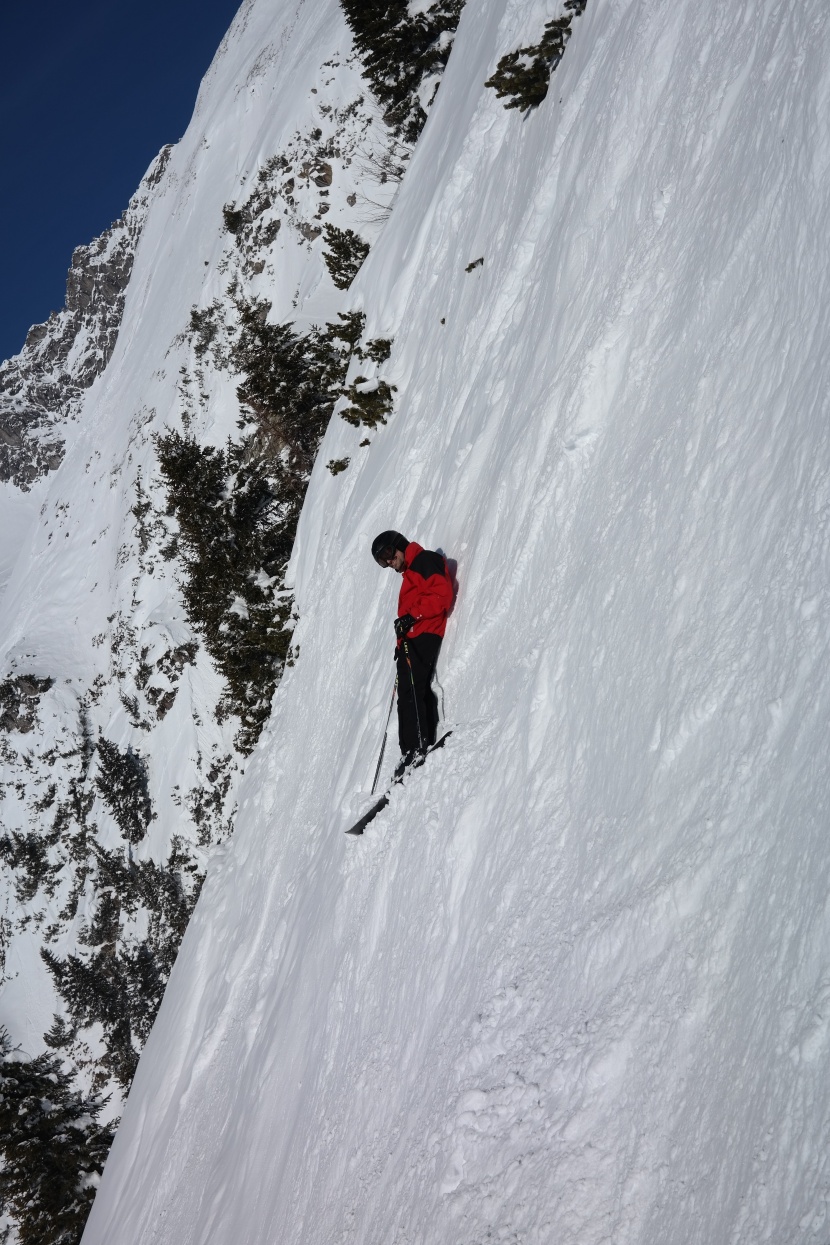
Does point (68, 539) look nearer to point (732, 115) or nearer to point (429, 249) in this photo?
point (429, 249)

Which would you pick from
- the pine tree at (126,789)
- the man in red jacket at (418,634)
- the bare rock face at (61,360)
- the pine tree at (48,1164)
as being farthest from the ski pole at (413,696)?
the bare rock face at (61,360)

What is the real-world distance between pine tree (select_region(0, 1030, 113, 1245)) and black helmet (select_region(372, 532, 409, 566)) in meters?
29.1

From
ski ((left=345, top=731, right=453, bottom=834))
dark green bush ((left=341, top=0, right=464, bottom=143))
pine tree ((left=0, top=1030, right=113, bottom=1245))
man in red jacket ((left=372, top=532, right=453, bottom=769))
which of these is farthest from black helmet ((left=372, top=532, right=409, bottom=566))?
pine tree ((left=0, top=1030, right=113, bottom=1245))

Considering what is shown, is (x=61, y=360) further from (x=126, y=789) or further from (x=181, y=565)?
(x=126, y=789)

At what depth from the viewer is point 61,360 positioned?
328 feet

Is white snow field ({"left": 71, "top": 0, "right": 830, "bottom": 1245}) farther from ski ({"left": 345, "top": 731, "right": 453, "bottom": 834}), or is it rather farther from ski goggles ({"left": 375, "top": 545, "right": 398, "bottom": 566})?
ski goggles ({"left": 375, "top": 545, "right": 398, "bottom": 566})

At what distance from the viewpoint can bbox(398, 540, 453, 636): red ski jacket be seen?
6734 mm

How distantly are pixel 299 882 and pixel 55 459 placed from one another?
96.3 meters

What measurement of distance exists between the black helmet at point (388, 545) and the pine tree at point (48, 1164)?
95.6 ft

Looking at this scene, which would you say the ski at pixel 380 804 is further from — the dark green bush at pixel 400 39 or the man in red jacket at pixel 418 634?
the dark green bush at pixel 400 39

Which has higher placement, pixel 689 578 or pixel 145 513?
pixel 145 513

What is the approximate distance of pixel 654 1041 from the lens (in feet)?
9.06

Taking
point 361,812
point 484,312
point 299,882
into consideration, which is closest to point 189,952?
point 299,882

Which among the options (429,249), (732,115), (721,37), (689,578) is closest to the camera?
(689,578)
